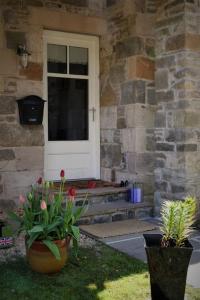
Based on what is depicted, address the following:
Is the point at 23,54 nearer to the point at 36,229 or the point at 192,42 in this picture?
the point at 192,42

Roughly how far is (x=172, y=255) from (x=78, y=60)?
3852 mm

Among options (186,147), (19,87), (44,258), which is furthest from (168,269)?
(19,87)

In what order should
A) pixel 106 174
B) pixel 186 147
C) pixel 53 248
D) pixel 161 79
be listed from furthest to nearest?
1. pixel 106 174
2. pixel 161 79
3. pixel 186 147
4. pixel 53 248

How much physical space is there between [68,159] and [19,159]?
0.91 meters

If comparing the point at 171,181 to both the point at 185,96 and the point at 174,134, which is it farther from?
the point at 185,96

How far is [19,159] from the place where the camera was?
5.16m

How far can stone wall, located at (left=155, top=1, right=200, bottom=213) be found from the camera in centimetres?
499

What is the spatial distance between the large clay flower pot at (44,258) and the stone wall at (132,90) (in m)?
2.29

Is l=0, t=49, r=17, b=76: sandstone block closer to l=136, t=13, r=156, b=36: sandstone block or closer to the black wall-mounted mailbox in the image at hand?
the black wall-mounted mailbox

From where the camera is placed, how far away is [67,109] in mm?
5891

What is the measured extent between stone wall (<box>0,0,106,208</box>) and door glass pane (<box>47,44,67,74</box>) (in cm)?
34

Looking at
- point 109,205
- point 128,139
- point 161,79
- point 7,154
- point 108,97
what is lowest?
point 109,205

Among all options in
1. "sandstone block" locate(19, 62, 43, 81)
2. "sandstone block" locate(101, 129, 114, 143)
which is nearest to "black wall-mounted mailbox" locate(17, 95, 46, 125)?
"sandstone block" locate(19, 62, 43, 81)

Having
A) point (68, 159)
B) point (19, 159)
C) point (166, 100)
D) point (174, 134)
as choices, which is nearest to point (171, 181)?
point (174, 134)
